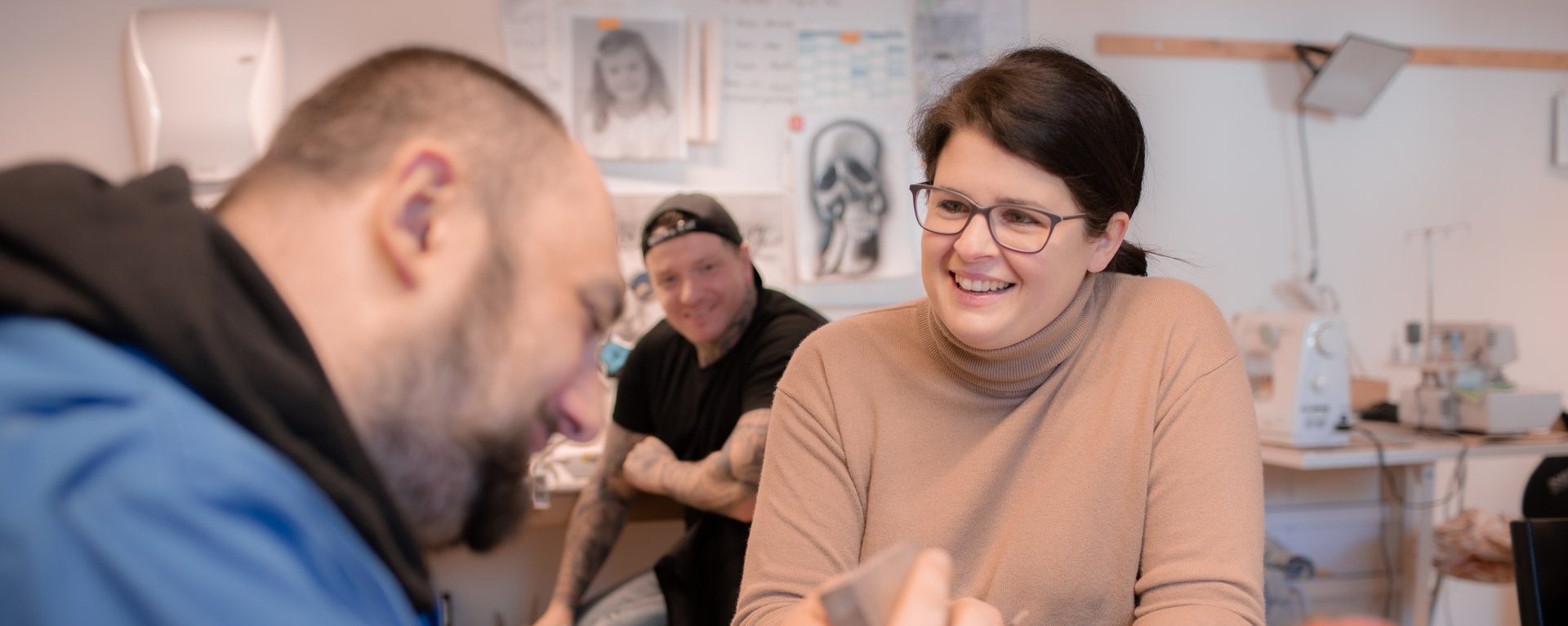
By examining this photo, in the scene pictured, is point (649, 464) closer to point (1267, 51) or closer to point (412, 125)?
point (412, 125)

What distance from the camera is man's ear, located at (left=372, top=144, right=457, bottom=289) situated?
1.96 feet

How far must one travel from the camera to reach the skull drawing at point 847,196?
3582 mm

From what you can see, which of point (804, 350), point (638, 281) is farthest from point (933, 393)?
point (638, 281)

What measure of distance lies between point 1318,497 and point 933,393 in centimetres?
222

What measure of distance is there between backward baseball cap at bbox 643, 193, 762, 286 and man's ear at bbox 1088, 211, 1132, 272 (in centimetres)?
112

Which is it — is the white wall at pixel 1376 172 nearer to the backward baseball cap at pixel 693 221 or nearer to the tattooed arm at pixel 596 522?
the backward baseball cap at pixel 693 221

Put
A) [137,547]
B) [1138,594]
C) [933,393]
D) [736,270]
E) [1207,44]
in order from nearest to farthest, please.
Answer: [137,547] → [1138,594] → [933,393] → [736,270] → [1207,44]

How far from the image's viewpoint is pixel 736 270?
2426 mm

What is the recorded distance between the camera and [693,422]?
247 cm

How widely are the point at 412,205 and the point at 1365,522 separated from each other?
3220 mm

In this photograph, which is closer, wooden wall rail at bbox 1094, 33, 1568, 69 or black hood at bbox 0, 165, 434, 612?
black hood at bbox 0, 165, 434, 612

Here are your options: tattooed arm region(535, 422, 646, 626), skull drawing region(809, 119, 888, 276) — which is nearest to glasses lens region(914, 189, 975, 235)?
tattooed arm region(535, 422, 646, 626)

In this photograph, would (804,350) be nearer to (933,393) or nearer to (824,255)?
(933,393)

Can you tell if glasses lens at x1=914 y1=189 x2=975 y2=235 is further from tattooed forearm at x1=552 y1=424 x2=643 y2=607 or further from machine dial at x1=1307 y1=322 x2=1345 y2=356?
machine dial at x1=1307 y1=322 x2=1345 y2=356
